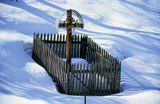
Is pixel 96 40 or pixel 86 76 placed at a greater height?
pixel 86 76

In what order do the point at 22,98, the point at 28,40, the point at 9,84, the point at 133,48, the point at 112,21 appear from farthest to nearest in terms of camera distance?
the point at 112,21 → the point at 133,48 → the point at 28,40 → the point at 9,84 → the point at 22,98

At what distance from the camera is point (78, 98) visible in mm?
11250

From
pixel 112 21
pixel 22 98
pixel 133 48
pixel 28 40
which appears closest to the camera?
pixel 22 98

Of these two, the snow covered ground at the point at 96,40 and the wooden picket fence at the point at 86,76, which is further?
the wooden picket fence at the point at 86,76

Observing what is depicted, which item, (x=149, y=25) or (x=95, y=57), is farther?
(x=149, y=25)

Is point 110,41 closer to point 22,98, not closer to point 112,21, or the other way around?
point 112,21

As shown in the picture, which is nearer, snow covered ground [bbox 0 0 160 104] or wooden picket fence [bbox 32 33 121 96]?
snow covered ground [bbox 0 0 160 104]

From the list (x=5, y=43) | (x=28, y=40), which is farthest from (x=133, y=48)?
(x=5, y=43)

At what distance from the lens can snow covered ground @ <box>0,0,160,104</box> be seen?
11438 millimetres

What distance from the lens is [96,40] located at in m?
18.2

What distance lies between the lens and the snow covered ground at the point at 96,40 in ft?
37.5

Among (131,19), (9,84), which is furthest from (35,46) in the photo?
(131,19)

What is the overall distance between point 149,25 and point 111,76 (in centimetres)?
1144

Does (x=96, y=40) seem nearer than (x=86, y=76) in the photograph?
No
